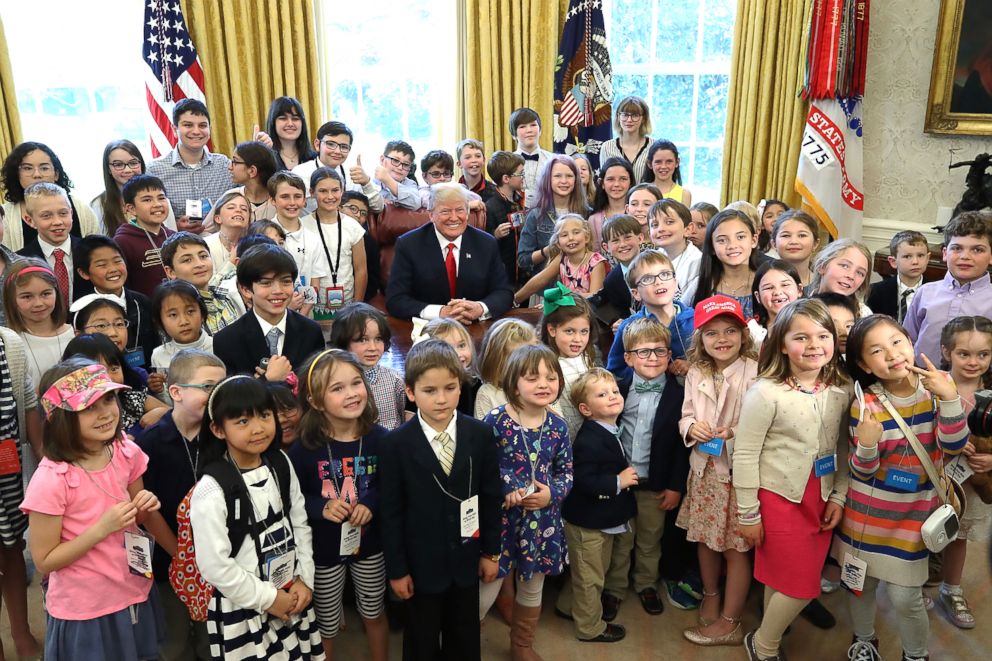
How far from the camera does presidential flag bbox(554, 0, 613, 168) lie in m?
6.89

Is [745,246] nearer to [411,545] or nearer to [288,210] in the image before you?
[411,545]

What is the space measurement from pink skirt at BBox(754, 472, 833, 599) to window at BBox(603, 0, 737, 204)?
4.92 m

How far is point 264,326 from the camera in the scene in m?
3.08

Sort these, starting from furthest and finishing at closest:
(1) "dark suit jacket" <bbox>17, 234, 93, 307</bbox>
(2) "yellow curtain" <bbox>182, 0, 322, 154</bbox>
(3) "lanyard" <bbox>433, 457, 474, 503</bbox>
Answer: (2) "yellow curtain" <bbox>182, 0, 322, 154</bbox> < (1) "dark suit jacket" <bbox>17, 234, 93, 307</bbox> < (3) "lanyard" <bbox>433, 457, 474, 503</bbox>

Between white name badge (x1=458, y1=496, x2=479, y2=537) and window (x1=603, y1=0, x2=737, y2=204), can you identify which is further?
window (x1=603, y1=0, x2=737, y2=204)

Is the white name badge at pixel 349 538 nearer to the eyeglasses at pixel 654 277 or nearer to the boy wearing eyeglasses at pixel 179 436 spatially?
the boy wearing eyeglasses at pixel 179 436

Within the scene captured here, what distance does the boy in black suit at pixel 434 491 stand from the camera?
2.47 metres

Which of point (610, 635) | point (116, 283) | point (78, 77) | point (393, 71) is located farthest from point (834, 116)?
point (78, 77)

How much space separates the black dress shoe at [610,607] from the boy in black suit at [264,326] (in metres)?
1.50

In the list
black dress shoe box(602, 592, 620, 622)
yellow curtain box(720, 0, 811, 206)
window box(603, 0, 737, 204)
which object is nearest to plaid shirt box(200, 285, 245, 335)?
black dress shoe box(602, 592, 620, 622)

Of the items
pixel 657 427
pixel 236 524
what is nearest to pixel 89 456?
pixel 236 524

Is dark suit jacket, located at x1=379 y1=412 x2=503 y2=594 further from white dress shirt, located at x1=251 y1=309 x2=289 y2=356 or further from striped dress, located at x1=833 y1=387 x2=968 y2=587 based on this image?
striped dress, located at x1=833 y1=387 x2=968 y2=587

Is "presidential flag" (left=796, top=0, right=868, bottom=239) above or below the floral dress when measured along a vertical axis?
above

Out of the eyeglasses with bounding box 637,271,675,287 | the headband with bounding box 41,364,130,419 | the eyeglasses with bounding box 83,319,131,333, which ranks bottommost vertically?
the eyeglasses with bounding box 83,319,131,333
